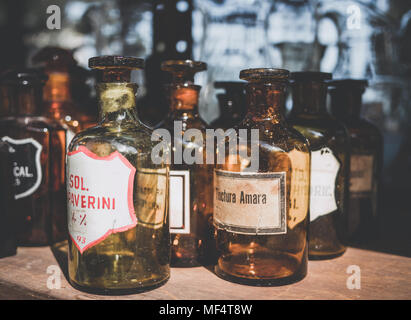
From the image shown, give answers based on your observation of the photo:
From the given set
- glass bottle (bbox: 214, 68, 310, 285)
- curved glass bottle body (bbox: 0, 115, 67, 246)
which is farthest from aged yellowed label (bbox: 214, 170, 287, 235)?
curved glass bottle body (bbox: 0, 115, 67, 246)

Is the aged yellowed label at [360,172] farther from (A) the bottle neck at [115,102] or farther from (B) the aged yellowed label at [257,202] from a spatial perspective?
(A) the bottle neck at [115,102]

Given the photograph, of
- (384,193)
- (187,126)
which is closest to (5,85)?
(187,126)

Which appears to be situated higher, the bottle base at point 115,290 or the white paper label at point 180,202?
the white paper label at point 180,202

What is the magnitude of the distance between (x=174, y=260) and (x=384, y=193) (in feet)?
2.00

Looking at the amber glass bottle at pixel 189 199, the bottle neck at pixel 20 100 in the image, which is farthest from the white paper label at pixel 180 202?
the bottle neck at pixel 20 100

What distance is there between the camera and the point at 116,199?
53 centimetres

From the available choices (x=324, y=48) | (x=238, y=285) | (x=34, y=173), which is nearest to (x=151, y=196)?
(x=238, y=285)

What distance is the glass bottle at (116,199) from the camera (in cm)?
53

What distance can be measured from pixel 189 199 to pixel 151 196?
0.29ft

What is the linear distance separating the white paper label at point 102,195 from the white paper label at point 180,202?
11cm

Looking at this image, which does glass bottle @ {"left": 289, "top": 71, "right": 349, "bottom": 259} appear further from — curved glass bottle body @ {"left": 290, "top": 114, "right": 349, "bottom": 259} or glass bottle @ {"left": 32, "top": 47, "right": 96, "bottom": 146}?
glass bottle @ {"left": 32, "top": 47, "right": 96, "bottom": 146}
